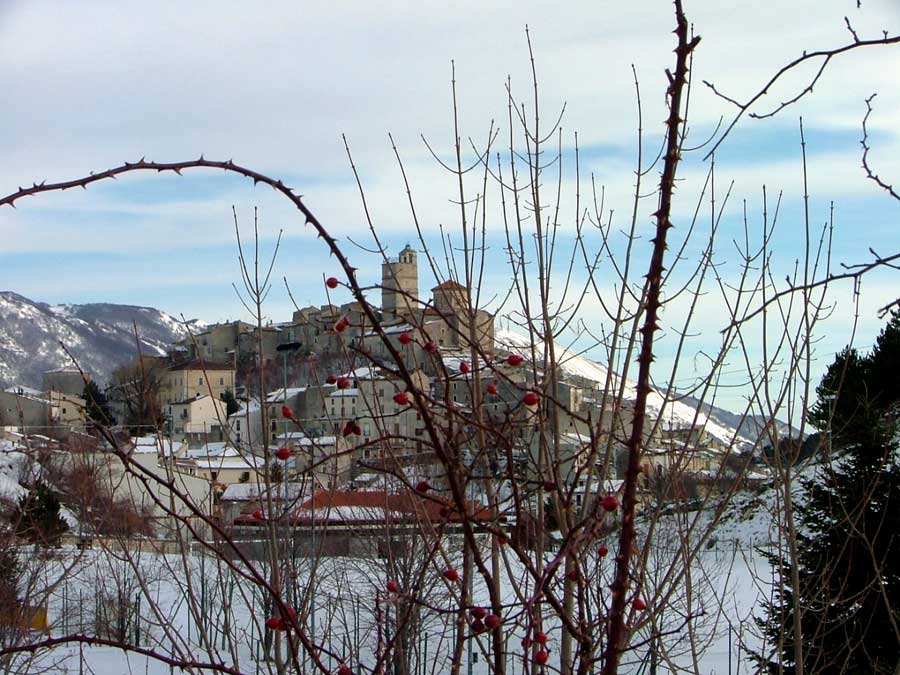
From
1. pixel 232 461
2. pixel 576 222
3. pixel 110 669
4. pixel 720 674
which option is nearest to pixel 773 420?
pixel 576 222

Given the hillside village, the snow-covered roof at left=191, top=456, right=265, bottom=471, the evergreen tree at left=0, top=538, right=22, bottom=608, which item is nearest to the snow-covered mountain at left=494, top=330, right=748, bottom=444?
the hillside village

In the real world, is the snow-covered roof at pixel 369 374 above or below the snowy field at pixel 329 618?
above

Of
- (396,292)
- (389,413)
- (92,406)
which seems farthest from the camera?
(389,413)

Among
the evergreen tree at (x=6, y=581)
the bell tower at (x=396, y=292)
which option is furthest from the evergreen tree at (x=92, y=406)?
the evergreen tree at (x=6, y=581)

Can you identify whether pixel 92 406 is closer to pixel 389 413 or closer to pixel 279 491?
pixel 389 413

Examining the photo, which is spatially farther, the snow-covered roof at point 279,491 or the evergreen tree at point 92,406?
the snow-covered roof at point 279,491

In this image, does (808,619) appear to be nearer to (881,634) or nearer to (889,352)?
(881,634)

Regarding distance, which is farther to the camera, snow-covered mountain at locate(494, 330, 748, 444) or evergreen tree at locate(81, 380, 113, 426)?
snow-covered mountain at locate(494, 330, 748, 444)

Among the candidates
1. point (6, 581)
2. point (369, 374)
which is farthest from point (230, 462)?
point (369, 374)

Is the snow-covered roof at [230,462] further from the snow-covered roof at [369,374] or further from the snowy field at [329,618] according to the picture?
the snow-covered roof at [369,374]

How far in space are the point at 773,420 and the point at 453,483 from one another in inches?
126

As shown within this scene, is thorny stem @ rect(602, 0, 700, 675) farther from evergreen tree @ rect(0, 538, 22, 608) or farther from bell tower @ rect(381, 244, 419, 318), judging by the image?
evergreen tree @ rect(0, 538, 22, 608)

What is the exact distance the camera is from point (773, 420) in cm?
420

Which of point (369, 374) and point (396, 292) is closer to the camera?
point (396, 292)
